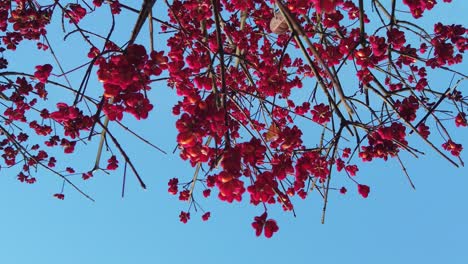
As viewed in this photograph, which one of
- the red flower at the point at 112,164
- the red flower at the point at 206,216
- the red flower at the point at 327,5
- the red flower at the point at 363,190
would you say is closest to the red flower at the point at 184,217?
the red flower at the point at 206,216

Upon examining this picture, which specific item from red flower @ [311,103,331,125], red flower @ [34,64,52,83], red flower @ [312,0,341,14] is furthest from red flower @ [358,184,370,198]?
red flower @ [34,64,52,83]

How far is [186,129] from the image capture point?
195cm

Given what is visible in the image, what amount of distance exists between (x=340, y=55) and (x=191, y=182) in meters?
1.73

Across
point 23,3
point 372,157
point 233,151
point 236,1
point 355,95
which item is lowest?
point 233,151

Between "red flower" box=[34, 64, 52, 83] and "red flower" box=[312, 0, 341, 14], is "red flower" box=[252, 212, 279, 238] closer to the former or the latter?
"red flower" box=[312, 0, 341, 14]

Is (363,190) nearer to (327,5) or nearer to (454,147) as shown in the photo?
(454,147)

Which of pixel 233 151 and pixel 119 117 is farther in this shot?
pixel 119 117

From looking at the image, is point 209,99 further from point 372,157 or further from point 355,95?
point 355,95

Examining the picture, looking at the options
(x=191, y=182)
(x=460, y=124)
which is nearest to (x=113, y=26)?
(x=191, y=182)

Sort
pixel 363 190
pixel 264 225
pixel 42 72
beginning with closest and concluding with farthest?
pixel 264 225 → pixel 42 72 → pixel 363 190

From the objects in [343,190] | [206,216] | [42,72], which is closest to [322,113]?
[343,190]

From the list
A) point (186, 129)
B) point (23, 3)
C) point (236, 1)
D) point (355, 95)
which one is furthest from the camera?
point (23, 3)

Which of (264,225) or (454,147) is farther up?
(454,147)

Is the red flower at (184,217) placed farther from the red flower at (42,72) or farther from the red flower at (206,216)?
the red flower at (42,72)
